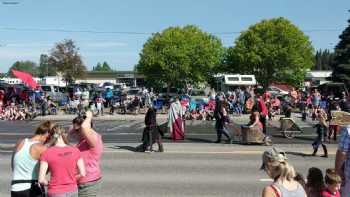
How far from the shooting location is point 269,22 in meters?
71.6

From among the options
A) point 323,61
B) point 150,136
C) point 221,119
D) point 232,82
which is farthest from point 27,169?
point 323,61

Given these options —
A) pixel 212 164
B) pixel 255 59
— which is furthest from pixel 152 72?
pixel 212 164

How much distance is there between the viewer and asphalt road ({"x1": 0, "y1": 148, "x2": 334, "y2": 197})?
9797 mm

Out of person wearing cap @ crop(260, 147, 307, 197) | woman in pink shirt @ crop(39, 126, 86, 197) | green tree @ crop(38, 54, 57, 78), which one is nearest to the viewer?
person wearing cap @ crop(260, 147, 307, 197)

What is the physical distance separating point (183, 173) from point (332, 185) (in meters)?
6.28

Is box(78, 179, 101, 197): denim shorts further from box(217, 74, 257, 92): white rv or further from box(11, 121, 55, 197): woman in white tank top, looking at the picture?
box(217, 74, 257, 92): white rv

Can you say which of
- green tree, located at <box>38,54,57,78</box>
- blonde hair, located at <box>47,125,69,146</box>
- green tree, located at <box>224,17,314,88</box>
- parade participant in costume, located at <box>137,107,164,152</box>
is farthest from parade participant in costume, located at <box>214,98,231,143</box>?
green tree, located at <box>38,54,57,78</box>

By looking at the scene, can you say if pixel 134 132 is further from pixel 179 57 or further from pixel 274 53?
pixel 274 53

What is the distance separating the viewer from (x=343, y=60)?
55.2 meters

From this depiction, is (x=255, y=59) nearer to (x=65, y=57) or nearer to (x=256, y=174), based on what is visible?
(x=65, y=57)

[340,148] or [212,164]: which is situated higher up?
[340,148]

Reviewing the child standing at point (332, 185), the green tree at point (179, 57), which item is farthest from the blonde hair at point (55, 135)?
the green tree at point (179, 57)

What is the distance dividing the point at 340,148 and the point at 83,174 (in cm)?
282

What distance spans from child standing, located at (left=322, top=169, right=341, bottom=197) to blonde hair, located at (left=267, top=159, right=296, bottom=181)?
1.10 m
